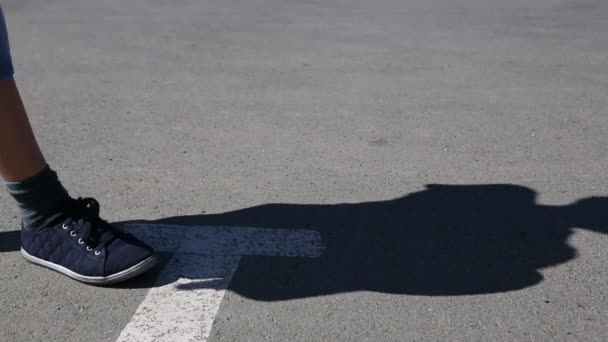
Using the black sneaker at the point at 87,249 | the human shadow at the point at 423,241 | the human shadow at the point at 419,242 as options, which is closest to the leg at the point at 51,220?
the black sneaker at the point at 87,249

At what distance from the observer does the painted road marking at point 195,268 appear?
9.48 ft

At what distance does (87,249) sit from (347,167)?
1.94 m

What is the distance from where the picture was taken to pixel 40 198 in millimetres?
3240

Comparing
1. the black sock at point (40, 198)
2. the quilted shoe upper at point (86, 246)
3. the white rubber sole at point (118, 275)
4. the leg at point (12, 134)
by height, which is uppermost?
the leg at point (12, 134)

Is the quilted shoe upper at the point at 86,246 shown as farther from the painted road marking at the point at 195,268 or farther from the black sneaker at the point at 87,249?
the painted road marking at the point at 195,268

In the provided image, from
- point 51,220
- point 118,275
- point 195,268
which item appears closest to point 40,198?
point 51,220

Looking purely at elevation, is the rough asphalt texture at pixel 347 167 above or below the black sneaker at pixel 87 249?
below

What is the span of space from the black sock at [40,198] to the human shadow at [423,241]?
0.65m

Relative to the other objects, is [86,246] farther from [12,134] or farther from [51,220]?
[12,134]

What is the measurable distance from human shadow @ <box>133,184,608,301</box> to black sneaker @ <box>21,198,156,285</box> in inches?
16.5

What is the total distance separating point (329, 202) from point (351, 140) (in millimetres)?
1272

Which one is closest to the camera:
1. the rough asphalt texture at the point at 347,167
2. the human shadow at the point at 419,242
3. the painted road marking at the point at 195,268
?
the painted road marking at the point at 195,268

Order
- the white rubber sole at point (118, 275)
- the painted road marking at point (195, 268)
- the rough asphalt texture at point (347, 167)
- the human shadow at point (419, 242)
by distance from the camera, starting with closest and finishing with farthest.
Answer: the painted road marking at point (195, 268), the rough asphalt texture at point (347, 167), the white rubber sole at point (118, 275), the human shadow at point (419, 242)

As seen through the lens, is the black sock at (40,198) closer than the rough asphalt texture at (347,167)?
No
